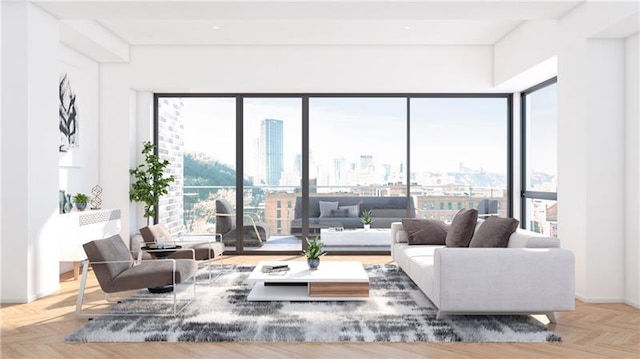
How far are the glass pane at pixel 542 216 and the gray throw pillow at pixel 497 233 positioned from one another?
2.60 metres

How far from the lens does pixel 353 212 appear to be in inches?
338

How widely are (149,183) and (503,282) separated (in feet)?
19.1

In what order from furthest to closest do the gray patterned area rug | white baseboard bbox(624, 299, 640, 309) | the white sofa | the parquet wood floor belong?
white baseboard bbox(624, 299, 640, 309), the white sofa, the gray patterned area rug, the parquet wood floor

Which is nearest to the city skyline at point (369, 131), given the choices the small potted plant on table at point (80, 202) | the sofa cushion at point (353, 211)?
the sofa cushion at point (353, 211)

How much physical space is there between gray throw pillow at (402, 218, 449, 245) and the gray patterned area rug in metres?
1.36

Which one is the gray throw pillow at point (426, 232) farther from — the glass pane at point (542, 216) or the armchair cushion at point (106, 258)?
the armchair cushion at point (106, 258)

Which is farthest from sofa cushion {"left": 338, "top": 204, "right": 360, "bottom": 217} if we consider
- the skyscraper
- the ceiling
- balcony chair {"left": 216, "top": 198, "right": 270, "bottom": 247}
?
the ceiling

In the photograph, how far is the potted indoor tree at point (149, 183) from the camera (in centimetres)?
808

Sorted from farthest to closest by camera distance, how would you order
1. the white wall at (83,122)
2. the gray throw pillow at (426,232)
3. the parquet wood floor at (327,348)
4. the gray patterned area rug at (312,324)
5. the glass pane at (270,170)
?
the glass pane at (270,170) → the white wall at (83,122) → the gray throw pillow at (426,232) → the gray patterned area rug at (312,324) → the parquet wood floor at (327,348)

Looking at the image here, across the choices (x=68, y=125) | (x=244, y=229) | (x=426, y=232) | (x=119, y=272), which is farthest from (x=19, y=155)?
(x=426, y=232)

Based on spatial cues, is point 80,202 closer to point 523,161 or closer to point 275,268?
point 275,268

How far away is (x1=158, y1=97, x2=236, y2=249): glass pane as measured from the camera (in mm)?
8609

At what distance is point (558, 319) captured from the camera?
4633mm

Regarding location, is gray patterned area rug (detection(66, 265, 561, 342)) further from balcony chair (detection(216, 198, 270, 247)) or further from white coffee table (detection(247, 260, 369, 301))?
balcony chair (detection(216, 198, 270, 247))
